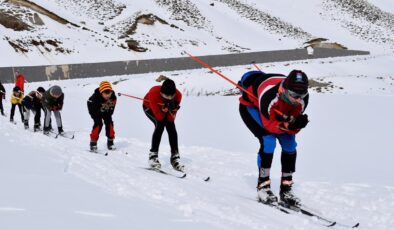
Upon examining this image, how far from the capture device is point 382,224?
5004mm

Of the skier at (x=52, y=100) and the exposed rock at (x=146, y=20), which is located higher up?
the exposed rock at (x=146, y=20)

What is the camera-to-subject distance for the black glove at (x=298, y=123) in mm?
4996

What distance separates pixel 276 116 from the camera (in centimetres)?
511

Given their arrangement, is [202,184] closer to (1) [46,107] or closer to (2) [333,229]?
(2) [333,229]

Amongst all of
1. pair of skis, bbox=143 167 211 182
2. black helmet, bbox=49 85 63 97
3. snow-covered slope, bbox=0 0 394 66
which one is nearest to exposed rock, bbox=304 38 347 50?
snow-covered slope, bbox=0 0 394 66

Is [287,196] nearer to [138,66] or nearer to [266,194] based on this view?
[266,194]

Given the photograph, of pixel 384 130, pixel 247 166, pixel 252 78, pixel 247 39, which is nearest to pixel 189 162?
pixel 247 166

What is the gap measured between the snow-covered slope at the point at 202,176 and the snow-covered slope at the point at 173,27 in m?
19.9

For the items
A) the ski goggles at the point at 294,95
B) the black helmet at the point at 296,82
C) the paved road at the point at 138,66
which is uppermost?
the paved road at the point at 138,66

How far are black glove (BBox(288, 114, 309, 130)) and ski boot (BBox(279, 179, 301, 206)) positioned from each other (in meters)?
0.75

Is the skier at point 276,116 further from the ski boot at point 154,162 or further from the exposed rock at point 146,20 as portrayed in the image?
the exposed rock at point 146,20

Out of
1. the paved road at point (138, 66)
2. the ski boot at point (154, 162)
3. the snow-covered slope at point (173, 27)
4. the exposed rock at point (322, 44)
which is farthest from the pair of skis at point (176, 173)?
the exposed rock at point (322, 44)

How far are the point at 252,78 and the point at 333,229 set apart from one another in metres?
2.15

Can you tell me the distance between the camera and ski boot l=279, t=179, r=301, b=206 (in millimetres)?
5273
